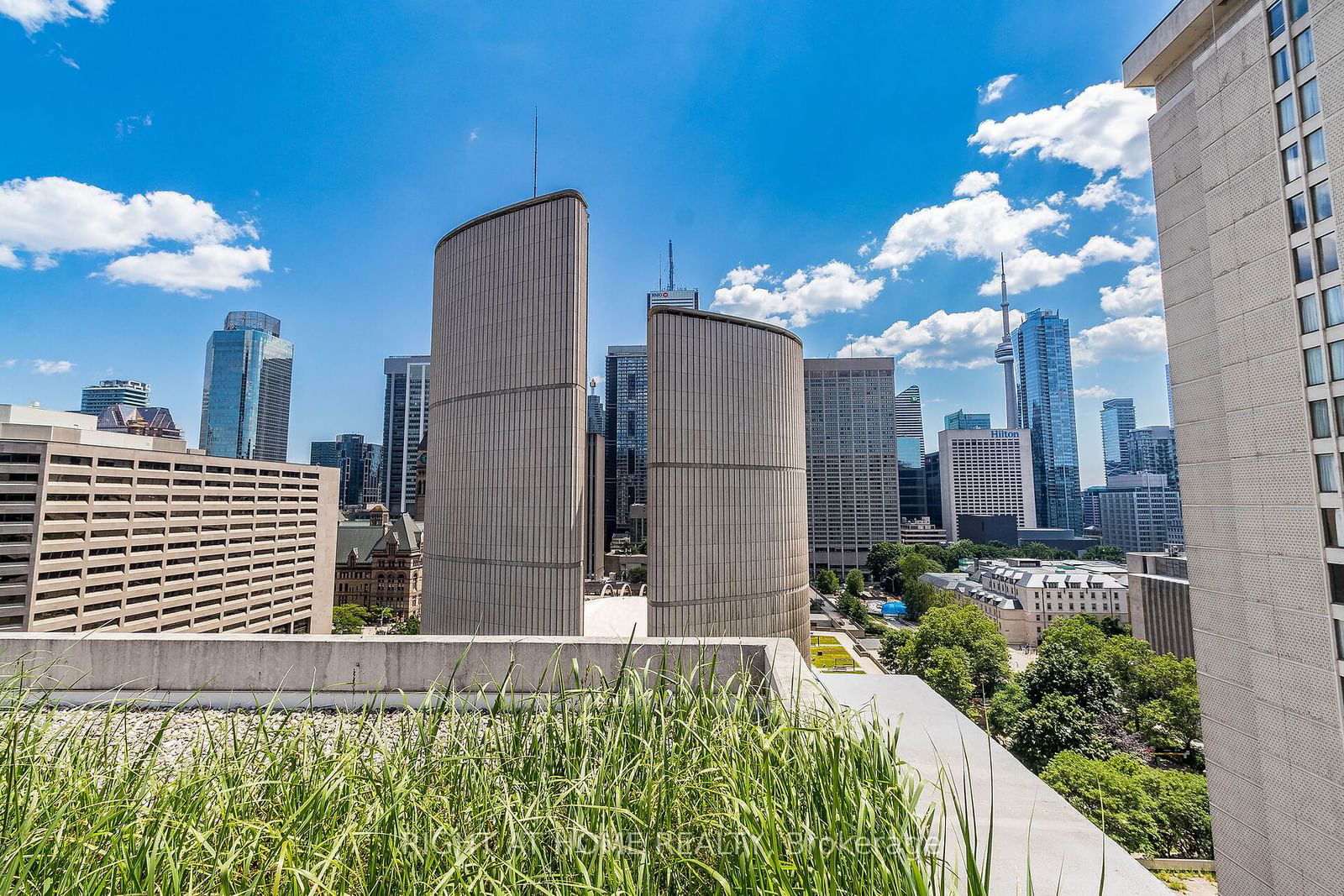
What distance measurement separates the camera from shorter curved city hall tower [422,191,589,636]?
18625 mm

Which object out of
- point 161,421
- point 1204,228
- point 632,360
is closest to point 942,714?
point 1204,228

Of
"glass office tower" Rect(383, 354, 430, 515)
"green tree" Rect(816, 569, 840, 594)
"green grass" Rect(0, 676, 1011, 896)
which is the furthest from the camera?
"glass office tower" Rect(383, 354, 430, 515)

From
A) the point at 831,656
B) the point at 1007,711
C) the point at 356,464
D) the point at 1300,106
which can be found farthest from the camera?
the point at 356,464

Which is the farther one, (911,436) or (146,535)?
(911,436)

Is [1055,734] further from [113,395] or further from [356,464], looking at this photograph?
[113,395]

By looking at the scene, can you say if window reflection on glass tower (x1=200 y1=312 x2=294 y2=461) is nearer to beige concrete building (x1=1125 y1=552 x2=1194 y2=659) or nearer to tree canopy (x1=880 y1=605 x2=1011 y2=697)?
tree canopy (x1=880 y1=605 x2=1011 y2=697)

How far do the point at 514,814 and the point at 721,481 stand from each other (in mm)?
19338

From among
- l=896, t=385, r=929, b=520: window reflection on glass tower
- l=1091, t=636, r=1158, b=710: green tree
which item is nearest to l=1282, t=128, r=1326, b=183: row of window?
l=1091, t=636, r=1158, b=710: green tree

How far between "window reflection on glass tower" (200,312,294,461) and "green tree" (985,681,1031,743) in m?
196

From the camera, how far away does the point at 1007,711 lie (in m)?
28.3

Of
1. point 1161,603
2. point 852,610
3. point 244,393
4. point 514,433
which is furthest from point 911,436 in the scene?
point 244,393

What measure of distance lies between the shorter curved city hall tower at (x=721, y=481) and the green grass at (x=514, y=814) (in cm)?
1650

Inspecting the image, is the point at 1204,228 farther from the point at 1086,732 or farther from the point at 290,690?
the point at 1086,732

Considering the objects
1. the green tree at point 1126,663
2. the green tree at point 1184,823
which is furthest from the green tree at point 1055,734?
the green tree at point 1126,663
